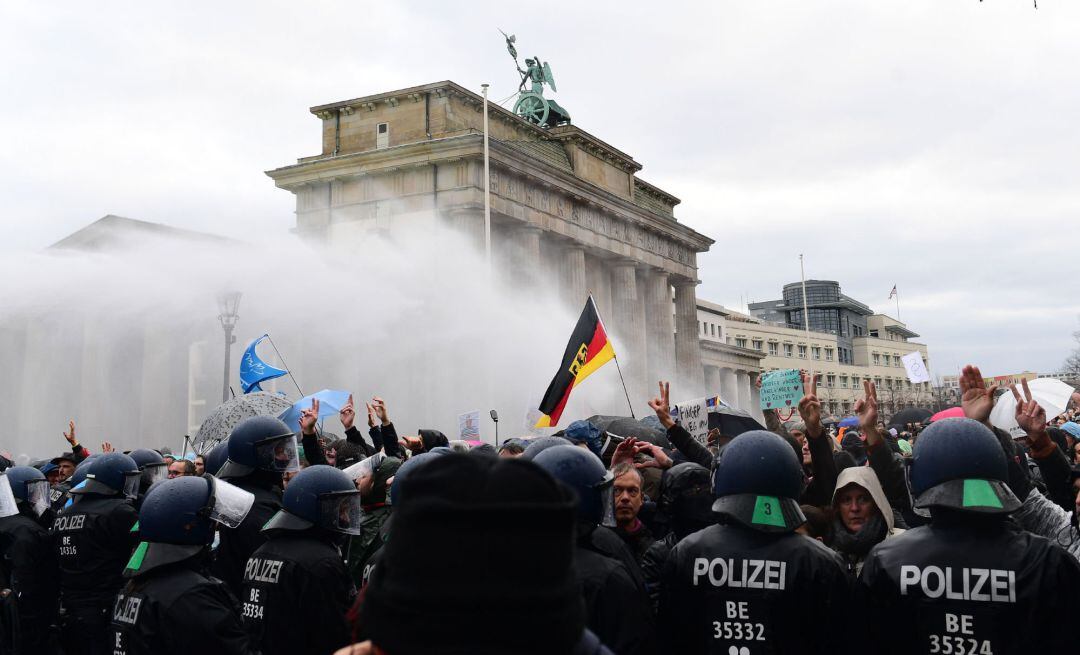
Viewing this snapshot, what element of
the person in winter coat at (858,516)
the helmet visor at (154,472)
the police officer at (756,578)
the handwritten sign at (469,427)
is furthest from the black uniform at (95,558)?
the handwritten sign at (469,427)

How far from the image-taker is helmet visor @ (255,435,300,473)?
641 cm

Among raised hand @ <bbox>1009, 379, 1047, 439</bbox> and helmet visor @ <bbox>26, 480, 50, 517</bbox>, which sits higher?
raised hand @ <bbox>1009, 379, 1047, 439</bbox>

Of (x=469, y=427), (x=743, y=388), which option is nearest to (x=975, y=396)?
(x=469, y=427)

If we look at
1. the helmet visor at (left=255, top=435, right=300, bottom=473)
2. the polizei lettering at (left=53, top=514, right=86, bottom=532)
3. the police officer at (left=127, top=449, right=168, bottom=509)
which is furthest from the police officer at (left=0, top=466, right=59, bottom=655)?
Answer: the helmet visor at (left=255, top=435, right=300, bottom=473)

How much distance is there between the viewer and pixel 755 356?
72.6m

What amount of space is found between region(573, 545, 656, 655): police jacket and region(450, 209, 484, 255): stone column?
117 ft

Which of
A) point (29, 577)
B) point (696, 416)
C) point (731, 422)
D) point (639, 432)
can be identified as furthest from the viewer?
point (639, 432)

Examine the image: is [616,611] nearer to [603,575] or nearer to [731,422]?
[603,575]

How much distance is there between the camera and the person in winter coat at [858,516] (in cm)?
481

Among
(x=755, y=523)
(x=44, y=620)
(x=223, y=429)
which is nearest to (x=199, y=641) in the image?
(x=755, y=523)

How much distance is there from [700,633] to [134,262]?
90.1 feet

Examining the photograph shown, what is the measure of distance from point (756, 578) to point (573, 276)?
4260 centimetres

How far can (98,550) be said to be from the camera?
21.7 feet

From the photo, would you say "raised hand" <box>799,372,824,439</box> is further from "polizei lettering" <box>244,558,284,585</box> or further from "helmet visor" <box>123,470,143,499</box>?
"helmet visor" <box>123,470,143,499</box>
